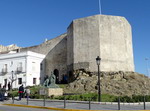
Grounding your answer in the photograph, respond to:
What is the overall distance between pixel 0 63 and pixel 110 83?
811 inches

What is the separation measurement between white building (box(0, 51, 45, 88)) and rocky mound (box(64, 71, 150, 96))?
8059 millimetres

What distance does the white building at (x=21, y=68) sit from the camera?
3091 centimetres

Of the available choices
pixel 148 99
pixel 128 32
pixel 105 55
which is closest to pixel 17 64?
pixel 105 55

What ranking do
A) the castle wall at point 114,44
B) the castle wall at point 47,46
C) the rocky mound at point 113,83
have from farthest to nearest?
the castle wall at point 47,46 < the castle wall at point 114,44 < the rocky mound at point 113,83

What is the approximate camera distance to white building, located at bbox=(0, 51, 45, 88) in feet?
101

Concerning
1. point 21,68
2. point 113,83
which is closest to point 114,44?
point 113,83

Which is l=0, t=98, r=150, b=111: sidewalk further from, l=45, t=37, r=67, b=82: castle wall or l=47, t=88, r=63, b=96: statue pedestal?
l=45, t=37, r=67, b=82: castle wall

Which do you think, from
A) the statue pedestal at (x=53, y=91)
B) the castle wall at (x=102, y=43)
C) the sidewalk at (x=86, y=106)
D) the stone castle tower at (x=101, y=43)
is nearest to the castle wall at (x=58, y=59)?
the stone castle tower at (x=101, y=43)

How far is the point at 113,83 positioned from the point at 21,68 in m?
15.5

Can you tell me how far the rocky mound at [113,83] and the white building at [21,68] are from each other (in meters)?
8.06

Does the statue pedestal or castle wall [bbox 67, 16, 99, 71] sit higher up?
castle wall [bbox 67, 16, 99, 71]

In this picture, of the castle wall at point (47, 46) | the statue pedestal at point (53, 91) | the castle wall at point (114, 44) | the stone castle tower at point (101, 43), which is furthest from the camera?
the castle wall at point (47, 46)

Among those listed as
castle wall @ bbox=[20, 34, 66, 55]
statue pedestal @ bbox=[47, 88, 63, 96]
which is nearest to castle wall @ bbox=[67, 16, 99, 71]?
castle wall @ bbox=[20, 34, 66, 55]

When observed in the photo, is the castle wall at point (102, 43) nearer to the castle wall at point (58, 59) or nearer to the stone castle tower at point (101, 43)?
the stone castle tower at point (101, 43)
